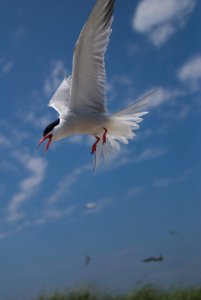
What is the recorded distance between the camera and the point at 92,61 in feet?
18.3

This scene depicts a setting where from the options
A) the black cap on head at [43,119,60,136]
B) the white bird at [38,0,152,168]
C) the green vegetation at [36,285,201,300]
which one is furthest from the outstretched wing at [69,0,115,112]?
the green vegetation at [36,285,201,300]

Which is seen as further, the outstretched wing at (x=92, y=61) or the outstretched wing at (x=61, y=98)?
the outstretched wing at (x=61, y=98)

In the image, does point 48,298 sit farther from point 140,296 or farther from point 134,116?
point 134,116

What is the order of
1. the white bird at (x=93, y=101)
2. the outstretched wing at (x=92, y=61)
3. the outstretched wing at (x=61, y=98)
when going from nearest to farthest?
the outstretched wing at (x=92, y=61)
the white bird at (x=93, y=101)
the outstretched wing at (x=61, y=98)

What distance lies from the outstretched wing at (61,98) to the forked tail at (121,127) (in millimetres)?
762

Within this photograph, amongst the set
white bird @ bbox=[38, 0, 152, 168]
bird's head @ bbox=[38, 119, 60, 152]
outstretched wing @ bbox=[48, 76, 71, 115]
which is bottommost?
bird's head @ bbox=[38, 119, 60, 152]

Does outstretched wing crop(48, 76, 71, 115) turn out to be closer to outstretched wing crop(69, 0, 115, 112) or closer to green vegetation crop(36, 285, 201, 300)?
outstretched wing crop(69, 0, 115, 112)

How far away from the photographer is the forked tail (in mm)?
5770

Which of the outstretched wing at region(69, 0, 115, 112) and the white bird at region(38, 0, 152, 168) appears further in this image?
the white bird at region(38, 0, 152, 168)

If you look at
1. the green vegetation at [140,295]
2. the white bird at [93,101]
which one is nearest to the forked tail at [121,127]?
the white bird at [93,101]

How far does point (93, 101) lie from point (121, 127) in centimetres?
48

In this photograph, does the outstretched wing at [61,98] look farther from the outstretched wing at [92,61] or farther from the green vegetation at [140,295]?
the green vegetation at [140,295]

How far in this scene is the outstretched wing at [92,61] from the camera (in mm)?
5215

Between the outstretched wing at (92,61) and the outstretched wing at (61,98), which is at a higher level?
the outstretched wing at (61,98)
